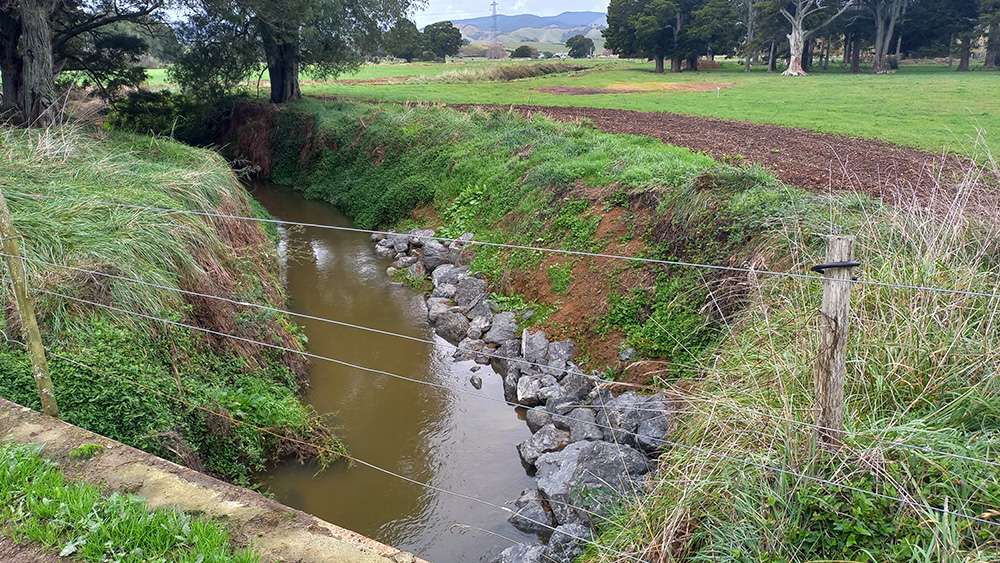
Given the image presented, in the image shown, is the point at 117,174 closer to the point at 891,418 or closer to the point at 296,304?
the point at 296,304

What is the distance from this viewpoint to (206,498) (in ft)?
12.0

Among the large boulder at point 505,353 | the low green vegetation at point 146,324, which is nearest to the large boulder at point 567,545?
the low green vegetation at point 146,324

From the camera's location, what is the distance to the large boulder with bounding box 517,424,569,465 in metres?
6.38

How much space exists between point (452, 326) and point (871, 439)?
22.1 feet

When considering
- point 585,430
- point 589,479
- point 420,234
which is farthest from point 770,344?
point 420,234

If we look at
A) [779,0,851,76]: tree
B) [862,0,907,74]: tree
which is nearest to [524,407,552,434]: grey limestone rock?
[779,0,851,76]: tree

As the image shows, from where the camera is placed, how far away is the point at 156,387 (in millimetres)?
5301

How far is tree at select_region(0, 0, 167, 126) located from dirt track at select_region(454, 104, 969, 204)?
1187 cm

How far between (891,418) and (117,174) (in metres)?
9.04

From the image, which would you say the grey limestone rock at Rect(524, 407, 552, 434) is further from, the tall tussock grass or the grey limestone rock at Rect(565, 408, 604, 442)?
the tall tussock grass

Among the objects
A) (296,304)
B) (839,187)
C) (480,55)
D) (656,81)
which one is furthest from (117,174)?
(480,55)

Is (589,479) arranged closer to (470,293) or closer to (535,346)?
(535,346)

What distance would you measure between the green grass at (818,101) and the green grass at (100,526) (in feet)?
40.5

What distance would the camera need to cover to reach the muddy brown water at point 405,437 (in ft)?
18.1
